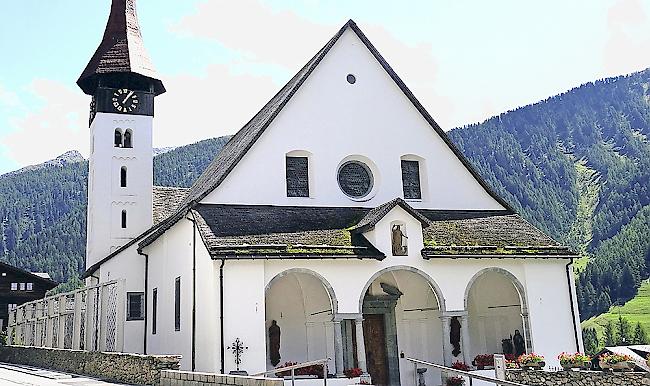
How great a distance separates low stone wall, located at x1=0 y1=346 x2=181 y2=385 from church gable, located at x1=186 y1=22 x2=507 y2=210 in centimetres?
523

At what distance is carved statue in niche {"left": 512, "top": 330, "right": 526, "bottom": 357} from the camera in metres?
23.1

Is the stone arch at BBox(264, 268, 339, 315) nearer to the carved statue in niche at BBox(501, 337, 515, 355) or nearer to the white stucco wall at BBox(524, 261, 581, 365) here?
the white stucco wall at BBox(524, 261, 581, 365)

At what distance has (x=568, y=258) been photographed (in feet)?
73.1

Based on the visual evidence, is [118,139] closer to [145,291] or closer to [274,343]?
[145,291]

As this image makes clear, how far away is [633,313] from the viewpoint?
102 metres

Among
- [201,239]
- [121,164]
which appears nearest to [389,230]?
[201,239]

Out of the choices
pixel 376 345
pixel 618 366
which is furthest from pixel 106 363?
pixel 618 366

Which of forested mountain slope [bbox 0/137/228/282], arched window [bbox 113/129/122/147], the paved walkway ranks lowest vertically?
the paved walkway

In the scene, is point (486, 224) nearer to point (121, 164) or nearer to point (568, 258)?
point (568, 258)

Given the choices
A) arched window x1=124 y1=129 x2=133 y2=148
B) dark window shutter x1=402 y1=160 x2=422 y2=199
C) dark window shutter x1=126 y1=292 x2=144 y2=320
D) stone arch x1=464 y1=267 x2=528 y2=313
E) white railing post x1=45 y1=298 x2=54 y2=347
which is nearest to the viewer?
stone arch x1=464 y1=267 x2=528 y2=313

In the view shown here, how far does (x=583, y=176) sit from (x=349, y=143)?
167745 millimetres

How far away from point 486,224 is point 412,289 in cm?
324

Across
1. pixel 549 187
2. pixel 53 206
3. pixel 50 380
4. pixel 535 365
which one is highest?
pixel 549 187

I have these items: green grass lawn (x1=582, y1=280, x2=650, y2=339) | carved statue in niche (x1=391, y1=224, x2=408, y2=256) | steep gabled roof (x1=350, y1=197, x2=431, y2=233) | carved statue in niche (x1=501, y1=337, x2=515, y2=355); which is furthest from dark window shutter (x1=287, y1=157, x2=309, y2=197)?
green grass lawn (x1=582, y1=280, x2=650, y2=339)
